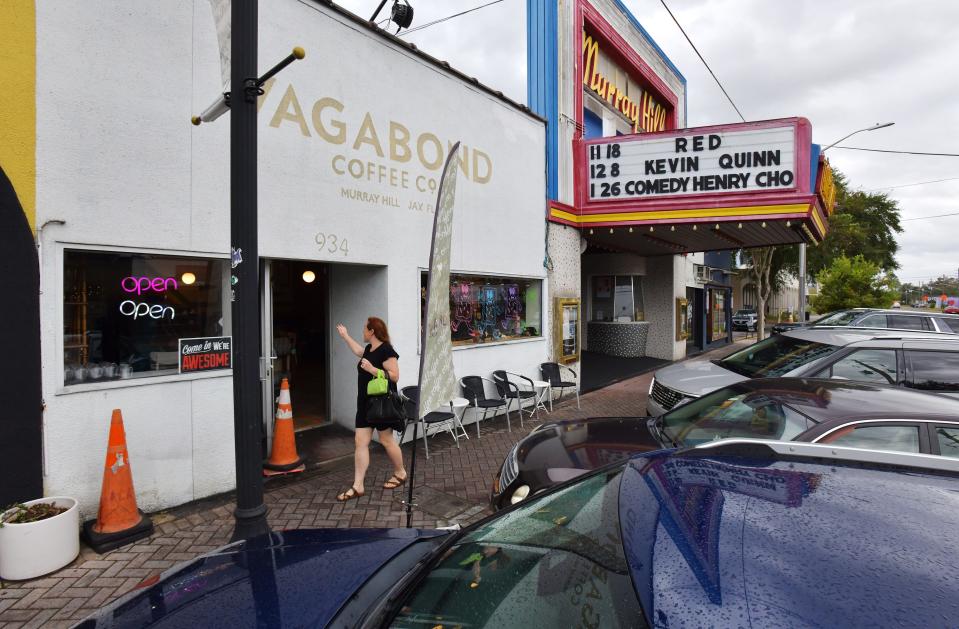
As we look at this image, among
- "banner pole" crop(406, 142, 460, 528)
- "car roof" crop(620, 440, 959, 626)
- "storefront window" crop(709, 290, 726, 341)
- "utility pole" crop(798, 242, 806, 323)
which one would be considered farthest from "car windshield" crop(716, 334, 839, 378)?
"storefront window" crop(709, 290, 726, 341)

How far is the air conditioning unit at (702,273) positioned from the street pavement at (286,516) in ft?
43.9

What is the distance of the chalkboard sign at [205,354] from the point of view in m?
4.39

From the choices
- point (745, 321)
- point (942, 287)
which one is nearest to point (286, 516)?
point (745, 321)

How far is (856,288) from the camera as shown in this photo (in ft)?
63.9

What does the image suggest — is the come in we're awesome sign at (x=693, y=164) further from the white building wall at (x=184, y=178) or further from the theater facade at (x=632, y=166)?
the white building wall at (x=184, y=178)

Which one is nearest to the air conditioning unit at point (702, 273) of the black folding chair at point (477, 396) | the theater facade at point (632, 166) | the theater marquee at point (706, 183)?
the theater facade at point (632, 166)

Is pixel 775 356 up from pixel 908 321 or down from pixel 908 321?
down

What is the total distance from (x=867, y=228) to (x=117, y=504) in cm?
3917

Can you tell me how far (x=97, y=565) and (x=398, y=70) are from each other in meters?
5.87

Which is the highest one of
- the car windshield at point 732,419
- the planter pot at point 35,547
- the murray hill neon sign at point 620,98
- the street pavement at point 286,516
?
the murray hill neon sign at point 620,98

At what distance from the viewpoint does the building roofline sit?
18.3ft

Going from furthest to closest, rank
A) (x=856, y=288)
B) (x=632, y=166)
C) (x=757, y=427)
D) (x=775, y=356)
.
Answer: (x=856, y=288) → (x=632, y=166) → (x=775, y=356) → (x=757, y=427)

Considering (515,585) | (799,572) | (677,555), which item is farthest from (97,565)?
(799,572)

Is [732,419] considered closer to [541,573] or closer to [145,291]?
[541,573]
